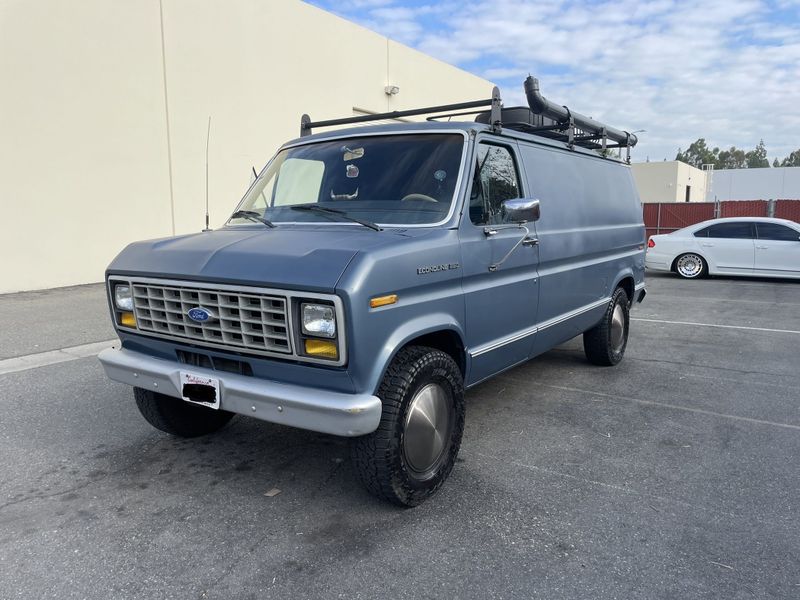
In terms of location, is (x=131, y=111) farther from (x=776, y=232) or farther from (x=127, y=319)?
(x=776, y=232)

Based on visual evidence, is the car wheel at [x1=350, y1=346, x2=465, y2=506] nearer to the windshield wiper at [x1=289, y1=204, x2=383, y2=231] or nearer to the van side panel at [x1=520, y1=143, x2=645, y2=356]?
the windshield wiper at [x1=289, y1=204, x2=383, y2=231]

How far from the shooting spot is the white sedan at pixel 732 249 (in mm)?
13547

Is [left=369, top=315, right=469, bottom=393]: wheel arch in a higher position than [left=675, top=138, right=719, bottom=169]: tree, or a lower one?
lower

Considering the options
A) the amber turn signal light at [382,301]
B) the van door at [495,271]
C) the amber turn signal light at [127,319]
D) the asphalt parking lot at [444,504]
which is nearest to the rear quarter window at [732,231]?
the asphalt parking lot at [444,504]

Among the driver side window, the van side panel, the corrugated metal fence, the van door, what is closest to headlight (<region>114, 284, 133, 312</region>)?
the van door

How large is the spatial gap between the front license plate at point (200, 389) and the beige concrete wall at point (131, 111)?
8.79 m

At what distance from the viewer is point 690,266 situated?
47.9 ft

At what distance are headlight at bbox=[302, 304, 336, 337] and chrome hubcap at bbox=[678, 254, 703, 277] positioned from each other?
45.5 feet

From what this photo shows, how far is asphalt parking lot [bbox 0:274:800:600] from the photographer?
8.86ft

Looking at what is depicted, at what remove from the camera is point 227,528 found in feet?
10.2

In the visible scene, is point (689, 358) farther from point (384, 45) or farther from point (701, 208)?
point (701, 208)

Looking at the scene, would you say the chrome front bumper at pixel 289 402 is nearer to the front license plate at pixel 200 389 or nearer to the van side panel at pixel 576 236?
the front license plate at pixel 200 389

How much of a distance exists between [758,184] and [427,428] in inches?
2596

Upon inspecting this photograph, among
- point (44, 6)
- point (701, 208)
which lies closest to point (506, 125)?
point (44, 6)
